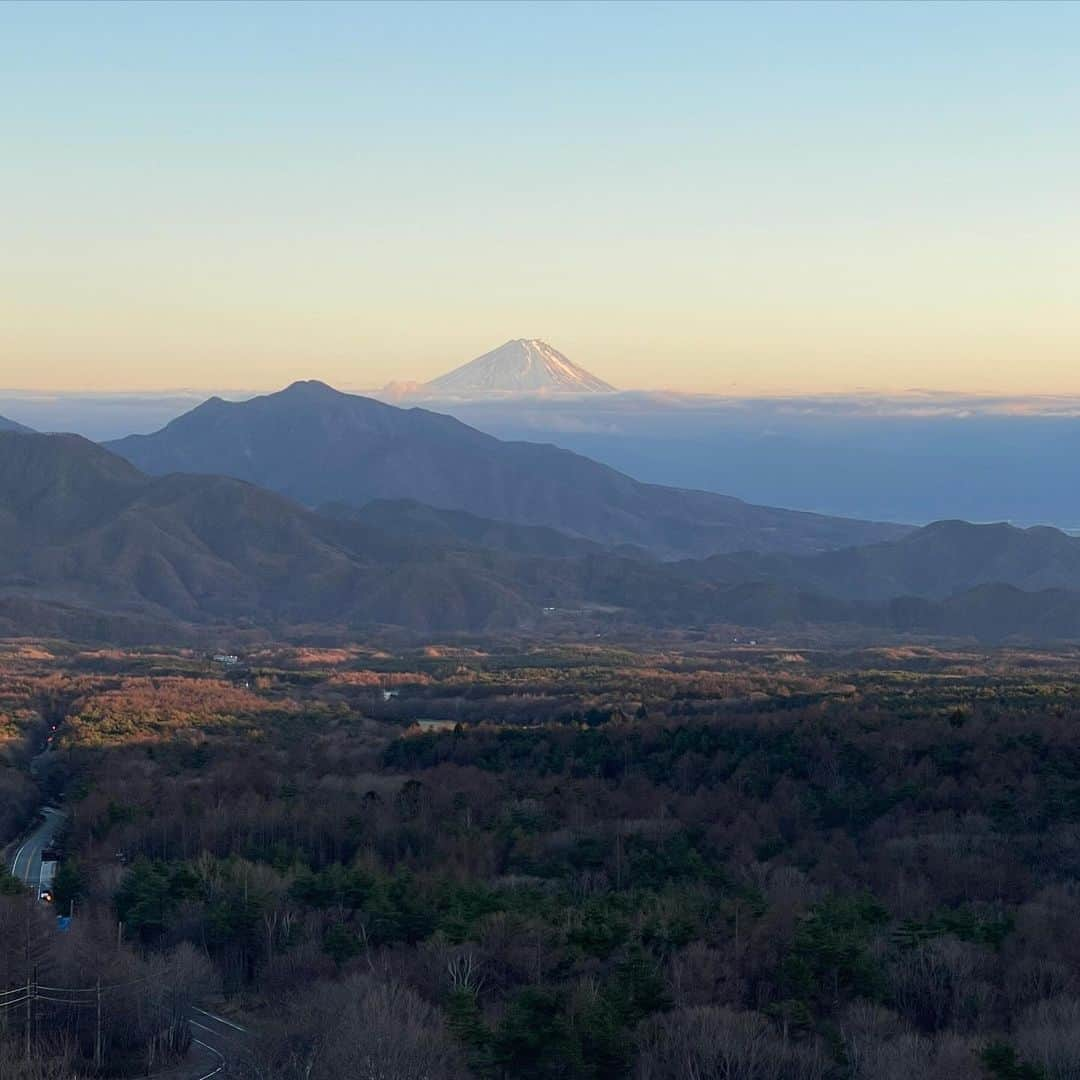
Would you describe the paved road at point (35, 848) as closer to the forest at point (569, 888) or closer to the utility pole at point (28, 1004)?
the forest at point (569, 888)

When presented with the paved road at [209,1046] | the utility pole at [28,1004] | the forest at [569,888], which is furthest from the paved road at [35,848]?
the utility pole at [28,1004]

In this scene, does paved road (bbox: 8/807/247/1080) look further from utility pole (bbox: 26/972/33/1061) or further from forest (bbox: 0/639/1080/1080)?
utility pole (bbox: 26/972/33/1061)

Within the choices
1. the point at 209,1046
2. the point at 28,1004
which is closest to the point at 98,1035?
the point at 28,1004

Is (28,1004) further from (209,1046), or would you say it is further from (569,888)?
(569,888)

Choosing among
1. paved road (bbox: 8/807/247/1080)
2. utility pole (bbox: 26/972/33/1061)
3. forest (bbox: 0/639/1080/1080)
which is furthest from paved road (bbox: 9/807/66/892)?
utility pole (bbox: 26/972/33/1061)

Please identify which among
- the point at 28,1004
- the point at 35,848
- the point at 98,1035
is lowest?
the point at 35,848
